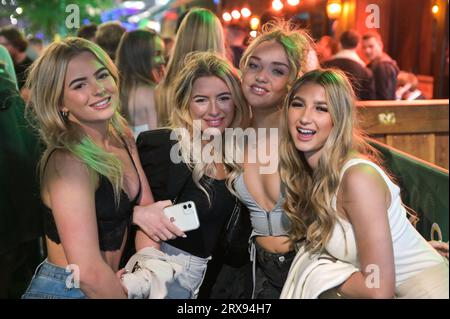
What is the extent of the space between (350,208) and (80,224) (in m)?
0.79

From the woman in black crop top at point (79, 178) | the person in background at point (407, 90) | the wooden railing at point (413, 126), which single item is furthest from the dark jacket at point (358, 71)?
the woman in black crop top at point (79, 178)

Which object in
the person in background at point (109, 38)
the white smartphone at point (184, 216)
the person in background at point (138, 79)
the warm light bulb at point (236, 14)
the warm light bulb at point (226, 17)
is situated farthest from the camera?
the warm light bulb at point (226, 17)

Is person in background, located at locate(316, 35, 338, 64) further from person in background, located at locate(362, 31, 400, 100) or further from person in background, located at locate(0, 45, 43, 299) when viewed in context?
person in background, located at locate(0, 45, 43, 299)

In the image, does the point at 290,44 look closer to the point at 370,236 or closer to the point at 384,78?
the point at 370,236

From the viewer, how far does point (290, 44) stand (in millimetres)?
2012

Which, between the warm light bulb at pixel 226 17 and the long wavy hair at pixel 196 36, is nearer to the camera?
the long wavy hair at pixel 196 36

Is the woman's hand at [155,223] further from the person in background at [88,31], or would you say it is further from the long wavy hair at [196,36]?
the person in background at [88,31]

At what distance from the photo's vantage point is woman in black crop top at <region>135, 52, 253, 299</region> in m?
1.86

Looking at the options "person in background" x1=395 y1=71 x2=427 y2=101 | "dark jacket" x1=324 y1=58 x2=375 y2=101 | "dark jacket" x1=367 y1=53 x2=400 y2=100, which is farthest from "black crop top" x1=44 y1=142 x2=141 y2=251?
"person in background" x1=395 y1=71 x2=427 y2=101

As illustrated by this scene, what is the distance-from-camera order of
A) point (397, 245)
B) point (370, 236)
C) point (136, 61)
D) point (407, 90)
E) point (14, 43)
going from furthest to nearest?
point (407, 90), point (14, 43), point (136, 61), point (397, 245), point (370, 236)

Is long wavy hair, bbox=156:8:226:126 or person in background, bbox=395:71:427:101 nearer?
long wavy hair, bbox=156:8:226:126

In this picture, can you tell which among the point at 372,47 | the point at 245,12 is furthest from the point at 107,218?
the point at 245,12

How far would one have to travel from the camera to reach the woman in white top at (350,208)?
4.73 ft

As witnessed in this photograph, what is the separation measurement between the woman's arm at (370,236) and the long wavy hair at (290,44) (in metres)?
0.66
